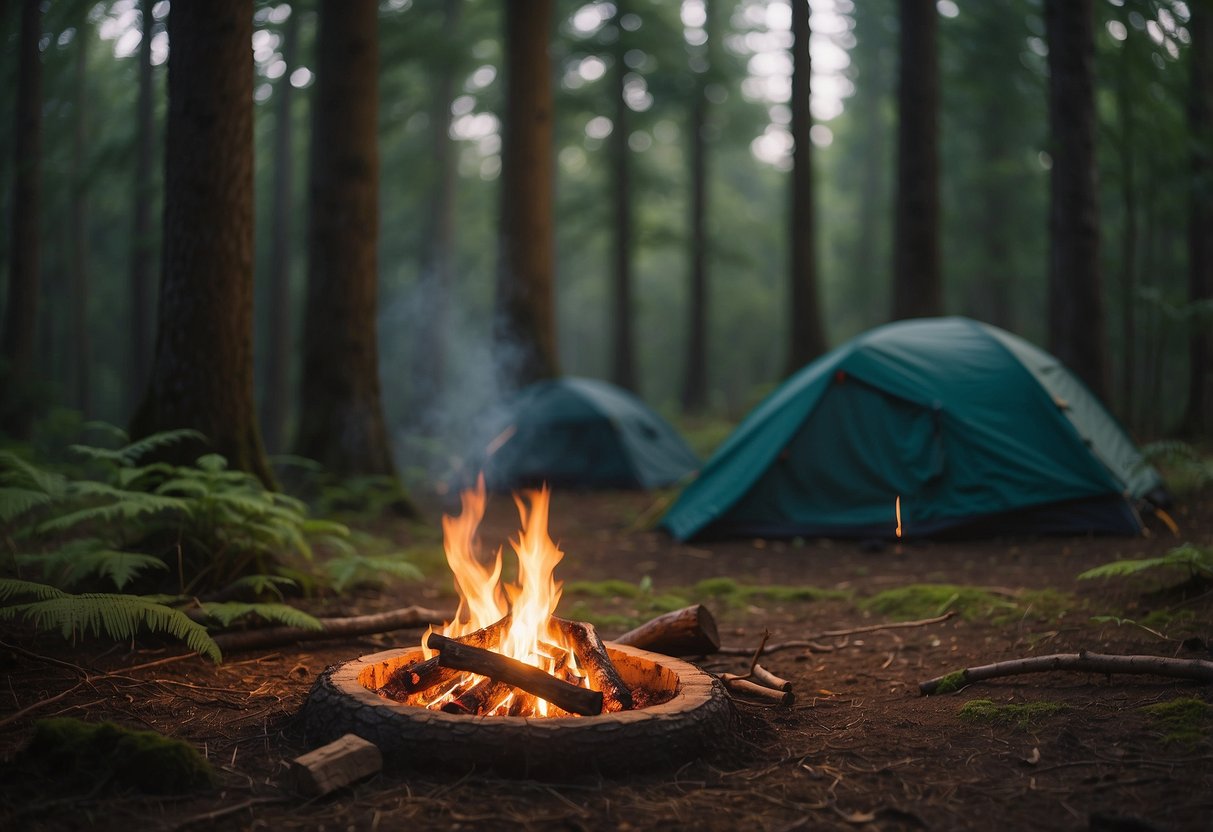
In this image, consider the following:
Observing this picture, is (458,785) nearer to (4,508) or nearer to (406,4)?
(4,508)

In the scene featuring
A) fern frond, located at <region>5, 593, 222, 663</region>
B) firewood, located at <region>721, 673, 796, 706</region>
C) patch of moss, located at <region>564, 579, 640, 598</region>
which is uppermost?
fern frond, located at <region>5, 593, 222, 663</region>

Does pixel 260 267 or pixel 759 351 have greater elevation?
pixel 260 267

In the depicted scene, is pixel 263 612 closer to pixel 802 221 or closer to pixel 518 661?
pixel 518 661

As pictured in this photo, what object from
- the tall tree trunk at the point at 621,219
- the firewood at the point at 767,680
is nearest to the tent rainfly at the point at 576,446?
the tall tree trunk at the point at 621,219

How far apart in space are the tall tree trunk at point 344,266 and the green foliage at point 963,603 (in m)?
5.17

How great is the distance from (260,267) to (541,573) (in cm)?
2815

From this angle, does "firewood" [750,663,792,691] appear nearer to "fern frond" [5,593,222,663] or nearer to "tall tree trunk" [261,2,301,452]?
"fern frond" [5,593,222,663]

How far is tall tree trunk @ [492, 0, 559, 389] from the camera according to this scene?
14141mm

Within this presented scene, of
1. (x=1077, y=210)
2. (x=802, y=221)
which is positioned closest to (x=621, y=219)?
(x=802, y=221)

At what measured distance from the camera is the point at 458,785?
3.02 m

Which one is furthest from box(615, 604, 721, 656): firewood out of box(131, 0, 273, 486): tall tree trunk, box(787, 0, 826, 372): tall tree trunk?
box(787, 0, 826, 372): tall tree trunk

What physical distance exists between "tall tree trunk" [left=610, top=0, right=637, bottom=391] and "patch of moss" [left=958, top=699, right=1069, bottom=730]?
17314 millimetres

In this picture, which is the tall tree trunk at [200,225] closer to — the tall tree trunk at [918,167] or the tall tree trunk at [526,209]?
the tall tree trunk at [526,209]

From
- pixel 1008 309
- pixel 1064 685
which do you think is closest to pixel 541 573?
pixel 1064 685
